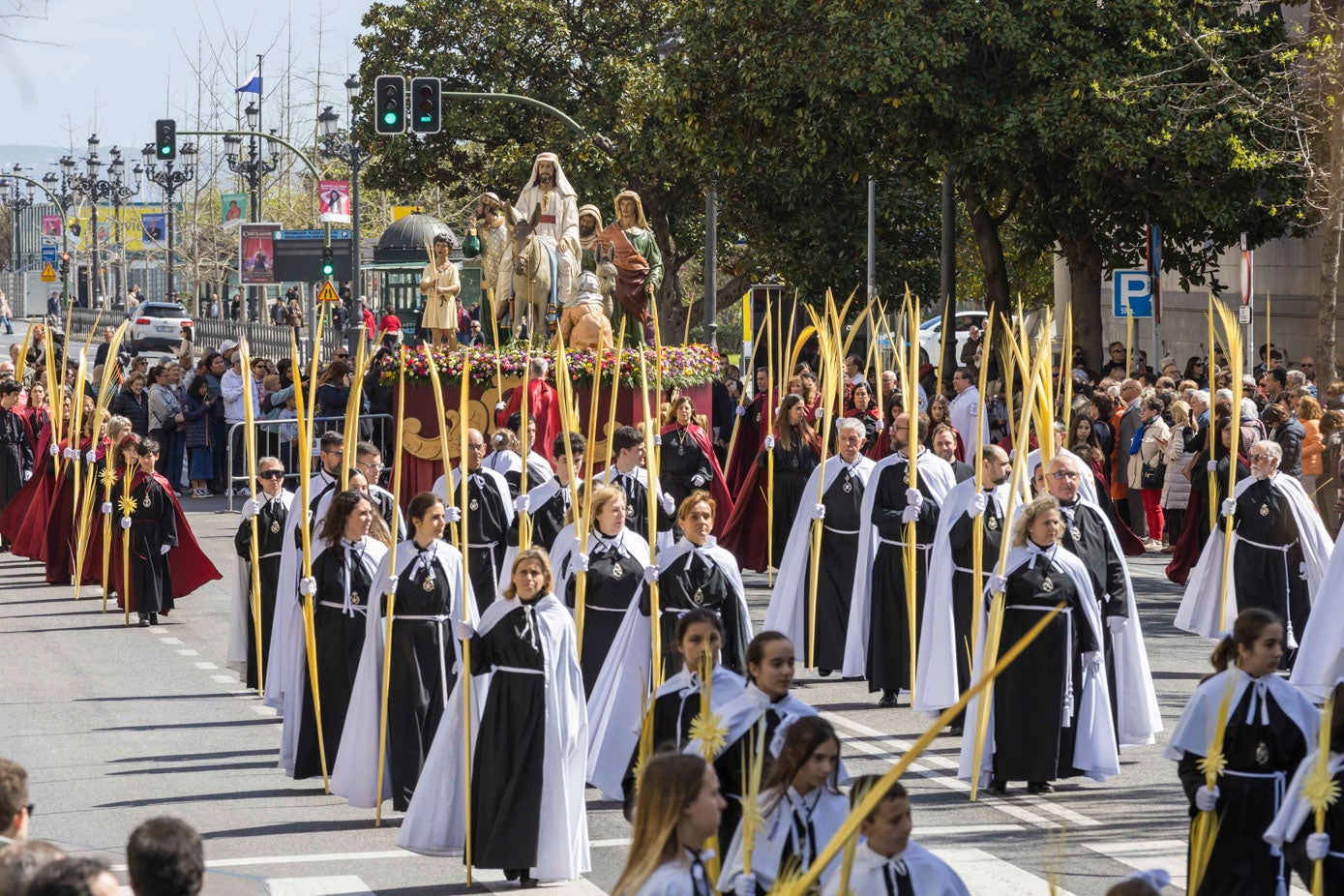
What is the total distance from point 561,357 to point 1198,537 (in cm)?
806

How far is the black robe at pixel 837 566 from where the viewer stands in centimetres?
1427

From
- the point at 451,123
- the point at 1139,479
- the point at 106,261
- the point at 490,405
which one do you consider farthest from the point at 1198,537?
the point at 106,261

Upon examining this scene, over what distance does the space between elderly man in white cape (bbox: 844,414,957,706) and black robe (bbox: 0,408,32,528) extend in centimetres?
1172

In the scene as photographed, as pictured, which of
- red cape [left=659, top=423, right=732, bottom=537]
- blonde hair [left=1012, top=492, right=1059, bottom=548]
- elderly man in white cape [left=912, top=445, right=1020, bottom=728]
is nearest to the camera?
blonde hair [left=1012, top=492, right=1059, bottom=548]

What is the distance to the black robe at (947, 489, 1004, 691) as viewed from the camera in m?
12.0

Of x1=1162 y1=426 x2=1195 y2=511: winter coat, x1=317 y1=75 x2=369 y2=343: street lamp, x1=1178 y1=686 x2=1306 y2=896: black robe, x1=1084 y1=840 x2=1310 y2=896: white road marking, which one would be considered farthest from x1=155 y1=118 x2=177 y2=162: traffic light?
x1=1178 y1=686 x2=1306 y2=896: black robe

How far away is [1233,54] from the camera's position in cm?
2481

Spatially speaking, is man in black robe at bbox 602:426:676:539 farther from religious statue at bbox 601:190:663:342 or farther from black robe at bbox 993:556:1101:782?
religious statue at bbox 601:190:663:342

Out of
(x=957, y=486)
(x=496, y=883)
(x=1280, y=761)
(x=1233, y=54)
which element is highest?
(x=1233, y=54)

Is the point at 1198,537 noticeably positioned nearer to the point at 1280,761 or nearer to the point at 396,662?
the point at 396,662

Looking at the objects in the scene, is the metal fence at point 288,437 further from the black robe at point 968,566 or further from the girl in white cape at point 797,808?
the girl in white cape at point 797,808

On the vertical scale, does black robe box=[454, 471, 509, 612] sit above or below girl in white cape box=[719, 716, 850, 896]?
above

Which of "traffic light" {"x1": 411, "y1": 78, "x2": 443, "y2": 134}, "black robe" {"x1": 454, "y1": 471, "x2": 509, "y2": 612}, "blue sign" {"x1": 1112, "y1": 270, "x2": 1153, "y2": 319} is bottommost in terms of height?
"black robe" {"x1": 454, "y1": 471, "x2": 509, "y2": 612}

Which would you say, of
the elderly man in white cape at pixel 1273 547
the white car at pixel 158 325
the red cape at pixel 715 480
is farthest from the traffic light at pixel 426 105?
the white car at pixel 158 325
